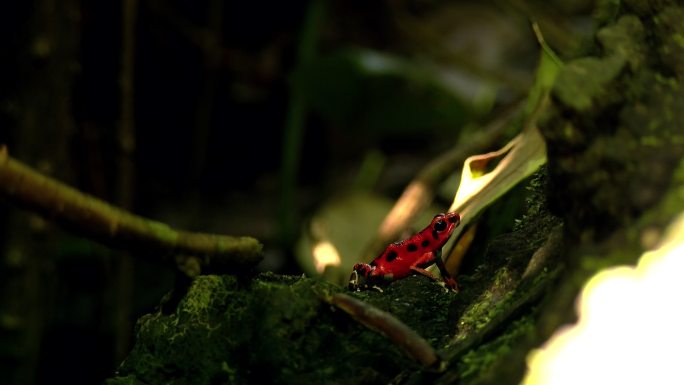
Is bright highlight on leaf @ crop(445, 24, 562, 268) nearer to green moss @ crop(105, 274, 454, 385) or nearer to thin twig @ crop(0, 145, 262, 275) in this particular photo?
green moss @ crop(105, 274, 454, 385)

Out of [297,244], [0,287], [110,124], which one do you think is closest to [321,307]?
[0,287]

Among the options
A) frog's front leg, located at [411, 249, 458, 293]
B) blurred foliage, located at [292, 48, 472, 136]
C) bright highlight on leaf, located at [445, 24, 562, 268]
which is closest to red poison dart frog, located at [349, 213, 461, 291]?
frog's front leg, located at [411, 249, 458, 293]

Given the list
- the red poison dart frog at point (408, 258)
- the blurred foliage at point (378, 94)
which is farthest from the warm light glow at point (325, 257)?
the blurred foliage at point (378, 94)

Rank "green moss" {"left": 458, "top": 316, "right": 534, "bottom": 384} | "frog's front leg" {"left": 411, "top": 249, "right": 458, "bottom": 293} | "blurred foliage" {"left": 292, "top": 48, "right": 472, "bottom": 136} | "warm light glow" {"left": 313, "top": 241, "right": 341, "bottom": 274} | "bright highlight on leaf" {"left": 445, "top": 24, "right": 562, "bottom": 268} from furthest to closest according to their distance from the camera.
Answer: "blurred foliage" {"left": 292, "top": 48, "right": 472, "bottom": 136}
"warm light glow" {"left": 313, "top": 241, "right": 341, "bottom": 274}
"bright highlight on leaf" {"left": 445, "top": 24, "right": 562, "bottom": 268}
"frog's front leg" {"left": 411, "top": 249, "right": 458, "bottom": 293}
"green moss" {"left": 458, "top": 316, "right": 534, "bottom": 384}

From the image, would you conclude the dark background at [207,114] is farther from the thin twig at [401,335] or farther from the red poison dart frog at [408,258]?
the thin twig at [401,335]

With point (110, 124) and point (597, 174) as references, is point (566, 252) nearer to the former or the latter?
point (597, 174)

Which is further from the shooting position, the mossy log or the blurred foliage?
the blurred foliage

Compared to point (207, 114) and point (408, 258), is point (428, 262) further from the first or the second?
point (207, 114)
